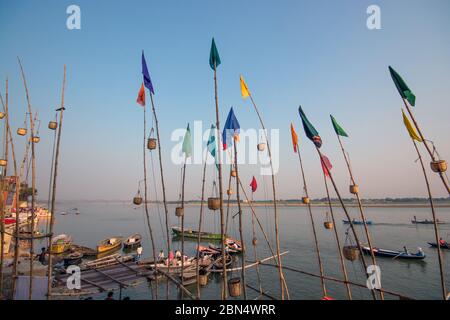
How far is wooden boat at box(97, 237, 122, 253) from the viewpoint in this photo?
96.1ft

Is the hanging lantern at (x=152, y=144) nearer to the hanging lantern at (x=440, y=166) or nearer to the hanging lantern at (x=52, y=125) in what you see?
the hanging lantern at (x=52, y=125)

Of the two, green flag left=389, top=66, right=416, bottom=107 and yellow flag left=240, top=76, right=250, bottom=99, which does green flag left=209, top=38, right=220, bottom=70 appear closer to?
yellow flag left=240, top=76, right=250, bottom=99

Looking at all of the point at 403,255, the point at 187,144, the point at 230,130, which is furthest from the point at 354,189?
the point at 403,255

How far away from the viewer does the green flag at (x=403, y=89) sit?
687cm

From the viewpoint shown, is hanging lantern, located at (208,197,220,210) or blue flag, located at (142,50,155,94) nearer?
hanging lantern, located at (208,197,220,210)

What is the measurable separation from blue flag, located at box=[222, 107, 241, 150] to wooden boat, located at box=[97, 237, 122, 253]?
28982 mm

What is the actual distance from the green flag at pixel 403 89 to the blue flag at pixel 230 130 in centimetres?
548

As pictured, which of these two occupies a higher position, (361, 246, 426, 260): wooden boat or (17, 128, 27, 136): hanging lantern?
(17, 128, 27, 136): hanging lantern

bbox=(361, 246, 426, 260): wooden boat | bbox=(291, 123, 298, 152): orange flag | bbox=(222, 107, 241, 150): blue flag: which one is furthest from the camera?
bbox=(361, 246, 426, 260): wooden boat

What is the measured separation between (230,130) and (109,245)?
30.8 meters

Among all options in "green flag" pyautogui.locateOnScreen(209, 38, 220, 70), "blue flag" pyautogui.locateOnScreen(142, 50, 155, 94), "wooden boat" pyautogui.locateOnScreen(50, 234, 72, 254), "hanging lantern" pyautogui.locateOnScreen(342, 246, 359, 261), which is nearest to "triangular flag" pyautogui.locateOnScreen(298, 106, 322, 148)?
"green flag" pyautogui.locateOnScreen(209, 38, 220, 70)
